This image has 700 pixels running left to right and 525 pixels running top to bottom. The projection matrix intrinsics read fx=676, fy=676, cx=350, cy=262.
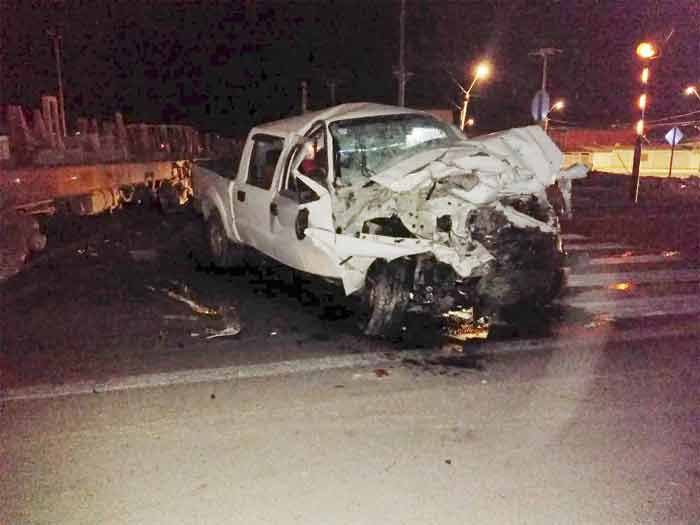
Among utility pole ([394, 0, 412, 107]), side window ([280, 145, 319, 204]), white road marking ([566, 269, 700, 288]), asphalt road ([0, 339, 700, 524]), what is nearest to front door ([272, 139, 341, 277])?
side window ([280, 145, 319, 204])

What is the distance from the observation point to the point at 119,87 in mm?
75750

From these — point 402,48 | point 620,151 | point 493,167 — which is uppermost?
point 402,48

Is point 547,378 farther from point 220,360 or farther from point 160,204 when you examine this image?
point 160,204

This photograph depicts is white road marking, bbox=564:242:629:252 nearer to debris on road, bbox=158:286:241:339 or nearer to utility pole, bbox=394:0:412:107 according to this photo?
debris on road, bbox=158:286:241:339

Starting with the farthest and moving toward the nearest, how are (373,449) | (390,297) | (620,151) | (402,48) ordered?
(620,151) → (402,48) → (390,297) → (373,449)

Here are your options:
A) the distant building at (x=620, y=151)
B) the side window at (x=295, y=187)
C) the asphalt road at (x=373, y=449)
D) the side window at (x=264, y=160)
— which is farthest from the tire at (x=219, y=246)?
the distant building at (x=620, y=151)

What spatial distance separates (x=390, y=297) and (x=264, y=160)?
2.77 m

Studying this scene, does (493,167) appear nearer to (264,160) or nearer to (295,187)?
(295,187)

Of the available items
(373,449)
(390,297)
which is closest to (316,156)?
(390,297)

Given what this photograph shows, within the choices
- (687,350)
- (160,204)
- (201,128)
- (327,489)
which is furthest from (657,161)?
(201,128)

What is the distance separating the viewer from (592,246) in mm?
9883

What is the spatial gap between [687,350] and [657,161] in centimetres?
4338

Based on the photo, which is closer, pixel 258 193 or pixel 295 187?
pixel 295 187

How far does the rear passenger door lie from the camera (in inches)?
316
